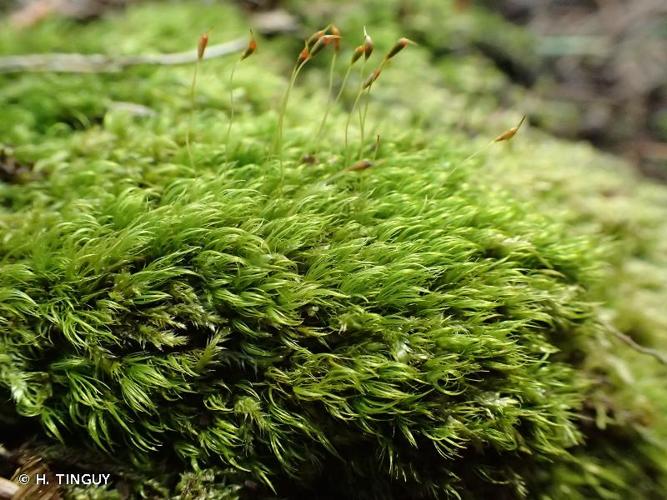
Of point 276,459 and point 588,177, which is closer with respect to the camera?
point 276,459

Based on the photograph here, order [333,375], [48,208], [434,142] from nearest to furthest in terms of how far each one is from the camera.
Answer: [333,375], [48,208], [434,142]

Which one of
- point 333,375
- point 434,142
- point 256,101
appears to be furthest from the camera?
point 256,101

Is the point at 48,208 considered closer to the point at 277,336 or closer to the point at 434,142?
the point at 277,336

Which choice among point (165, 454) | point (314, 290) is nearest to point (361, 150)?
point (314, 290)

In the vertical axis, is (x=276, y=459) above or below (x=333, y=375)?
below

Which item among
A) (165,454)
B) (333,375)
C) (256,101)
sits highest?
(256,101)

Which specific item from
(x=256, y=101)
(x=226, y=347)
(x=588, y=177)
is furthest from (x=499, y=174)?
(x=226, y=347)

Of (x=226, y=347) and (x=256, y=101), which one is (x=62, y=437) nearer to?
(x=226, y=347)
